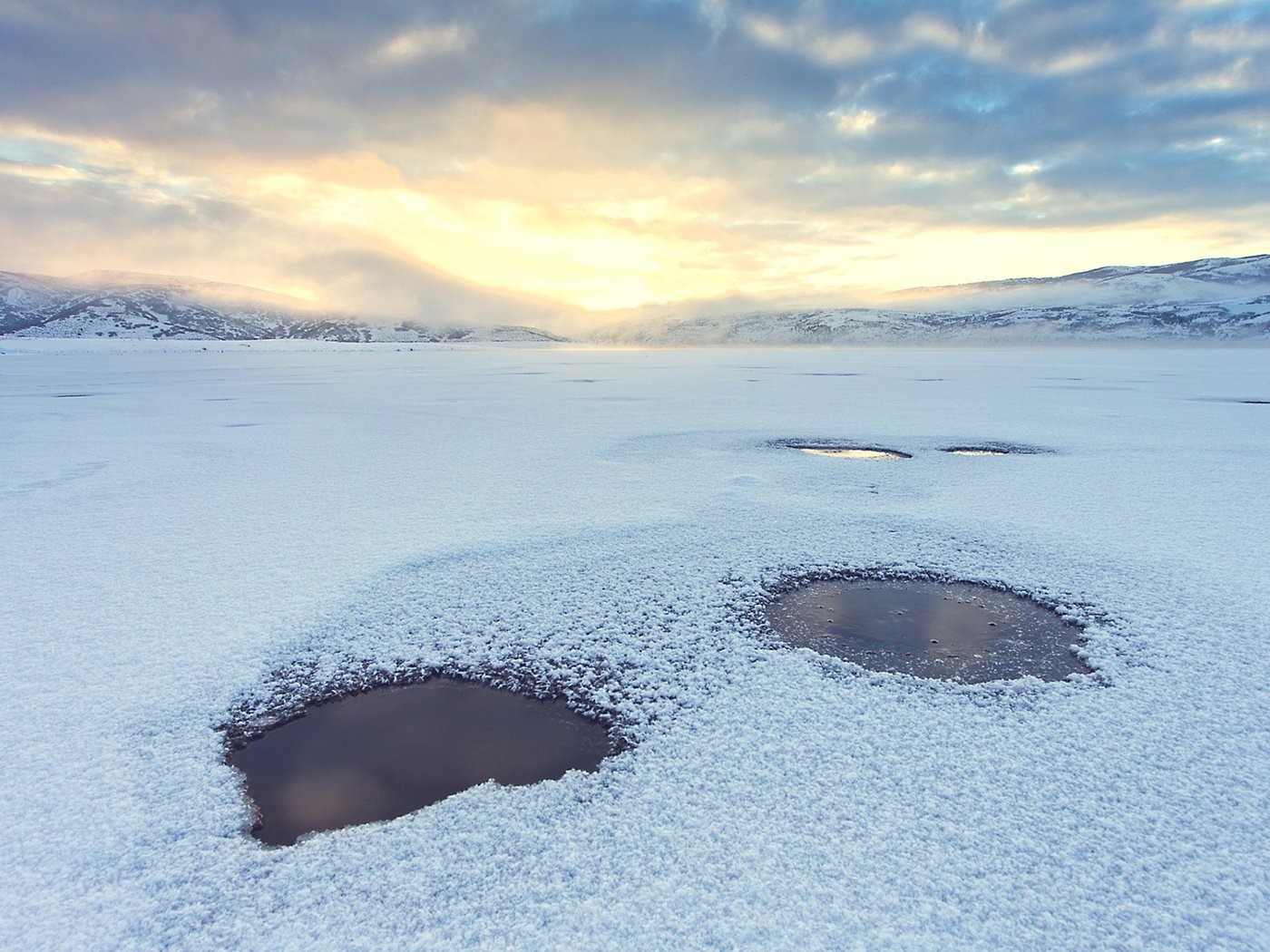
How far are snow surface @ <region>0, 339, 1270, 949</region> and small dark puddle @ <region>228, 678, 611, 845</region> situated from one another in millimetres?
147

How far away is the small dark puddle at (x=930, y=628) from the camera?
13.5 ft

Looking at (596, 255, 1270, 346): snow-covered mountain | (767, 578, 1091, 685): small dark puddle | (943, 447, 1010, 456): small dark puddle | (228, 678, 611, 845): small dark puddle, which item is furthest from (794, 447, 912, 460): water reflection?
(596, 255, 1270, 346): snow-covered mountain

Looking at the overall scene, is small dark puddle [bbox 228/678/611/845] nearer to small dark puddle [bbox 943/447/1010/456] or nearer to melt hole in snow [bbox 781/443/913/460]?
melt hole in snow [bbox 781/443/913/460]

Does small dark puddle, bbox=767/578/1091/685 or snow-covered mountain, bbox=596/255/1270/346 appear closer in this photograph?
small dark puddle, bbox=767/578/1091/685

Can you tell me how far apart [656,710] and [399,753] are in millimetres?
1324

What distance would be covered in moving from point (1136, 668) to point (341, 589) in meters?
5.43

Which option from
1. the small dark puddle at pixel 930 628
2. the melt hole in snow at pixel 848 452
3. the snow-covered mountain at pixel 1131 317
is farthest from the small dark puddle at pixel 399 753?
the snow-covered mountain at pixel 1131 317

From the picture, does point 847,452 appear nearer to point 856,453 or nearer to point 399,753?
point 856,453

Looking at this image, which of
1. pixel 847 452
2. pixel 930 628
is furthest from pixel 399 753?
A: pixel 847 452

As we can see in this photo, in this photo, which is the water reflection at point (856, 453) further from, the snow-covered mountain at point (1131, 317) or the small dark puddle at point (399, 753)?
the snow-covered mountain at point (1131, 317)

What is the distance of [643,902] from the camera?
7.82 ft

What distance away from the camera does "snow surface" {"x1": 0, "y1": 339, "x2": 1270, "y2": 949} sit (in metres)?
2.38

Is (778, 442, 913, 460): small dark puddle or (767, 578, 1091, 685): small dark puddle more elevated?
(778, 442, 913, 460): small dark puddle

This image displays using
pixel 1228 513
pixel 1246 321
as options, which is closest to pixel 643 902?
pixel 1228 513
